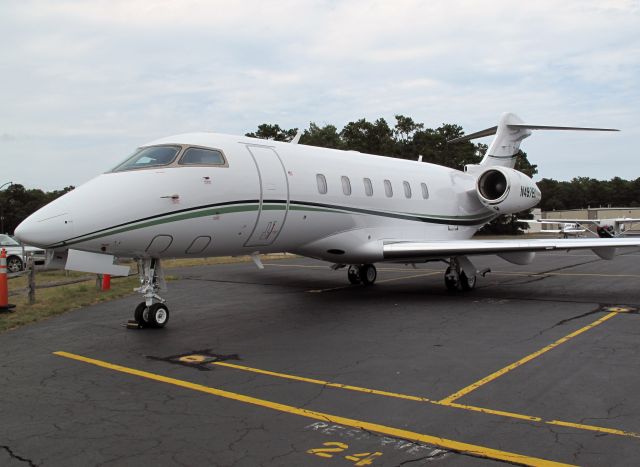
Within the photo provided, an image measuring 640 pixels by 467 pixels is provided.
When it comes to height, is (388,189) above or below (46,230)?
above

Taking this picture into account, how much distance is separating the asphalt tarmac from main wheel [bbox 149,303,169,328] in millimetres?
170

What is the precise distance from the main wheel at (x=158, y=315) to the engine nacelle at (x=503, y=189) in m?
9.89

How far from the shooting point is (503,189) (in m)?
15.4

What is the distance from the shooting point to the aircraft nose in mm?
7355

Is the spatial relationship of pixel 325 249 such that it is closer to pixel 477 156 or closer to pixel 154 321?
pixel 154 321

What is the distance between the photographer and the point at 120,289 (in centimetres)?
1454

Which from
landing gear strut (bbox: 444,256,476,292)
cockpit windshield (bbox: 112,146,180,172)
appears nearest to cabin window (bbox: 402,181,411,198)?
landing gear strut (bbox: 444,256,476,292)

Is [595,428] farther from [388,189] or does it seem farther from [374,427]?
[388,189]

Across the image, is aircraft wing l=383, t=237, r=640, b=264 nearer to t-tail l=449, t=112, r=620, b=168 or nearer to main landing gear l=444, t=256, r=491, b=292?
main landing gear l=444, t=256, r=491, b=292

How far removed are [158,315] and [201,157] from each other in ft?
8.63

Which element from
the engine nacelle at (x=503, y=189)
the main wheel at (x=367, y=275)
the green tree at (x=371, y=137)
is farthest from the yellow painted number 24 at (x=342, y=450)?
the green tree at (x=371, y=137)

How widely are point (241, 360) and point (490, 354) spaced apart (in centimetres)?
306

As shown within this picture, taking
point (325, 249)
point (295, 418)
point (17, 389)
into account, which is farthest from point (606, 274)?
point (17, 389)

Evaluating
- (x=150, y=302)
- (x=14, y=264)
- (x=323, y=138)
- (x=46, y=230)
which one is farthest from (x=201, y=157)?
(x=323, y=138)
